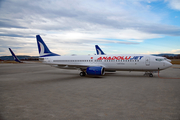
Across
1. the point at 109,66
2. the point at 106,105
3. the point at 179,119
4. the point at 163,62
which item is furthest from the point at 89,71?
the point at 179,119

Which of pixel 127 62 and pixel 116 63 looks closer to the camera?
pixel 127 62

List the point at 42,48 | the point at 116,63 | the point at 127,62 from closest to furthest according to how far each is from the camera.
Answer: the point at 127,62 → the point at 116,63 → the point at 42,48

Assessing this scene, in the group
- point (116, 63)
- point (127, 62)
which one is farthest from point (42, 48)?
point (127, 62)

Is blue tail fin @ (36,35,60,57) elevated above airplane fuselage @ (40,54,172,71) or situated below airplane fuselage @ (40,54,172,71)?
above

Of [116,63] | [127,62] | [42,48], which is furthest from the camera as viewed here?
[42,48]

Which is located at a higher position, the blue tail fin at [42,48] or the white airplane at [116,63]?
the blue tail fin at [42,48]

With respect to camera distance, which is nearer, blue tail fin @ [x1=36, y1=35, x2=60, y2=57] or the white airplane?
the white airplane

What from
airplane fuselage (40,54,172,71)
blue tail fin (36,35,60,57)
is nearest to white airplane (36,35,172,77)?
airplane fuselage (40,54,172,71)

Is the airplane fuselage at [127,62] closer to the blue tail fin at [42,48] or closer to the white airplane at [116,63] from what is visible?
the white airplane at [116,63]

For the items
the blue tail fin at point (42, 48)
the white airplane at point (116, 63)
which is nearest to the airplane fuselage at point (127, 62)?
the white airplane at point (116, 63)

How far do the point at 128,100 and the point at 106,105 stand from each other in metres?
1.65

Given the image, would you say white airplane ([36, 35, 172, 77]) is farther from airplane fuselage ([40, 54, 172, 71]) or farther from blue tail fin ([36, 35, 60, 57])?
blue tail fin ([36, 35, 60, 57])

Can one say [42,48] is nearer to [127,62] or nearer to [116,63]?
[116,63]

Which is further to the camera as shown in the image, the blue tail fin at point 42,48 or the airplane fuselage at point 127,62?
the blue tail fin at point 42,48
